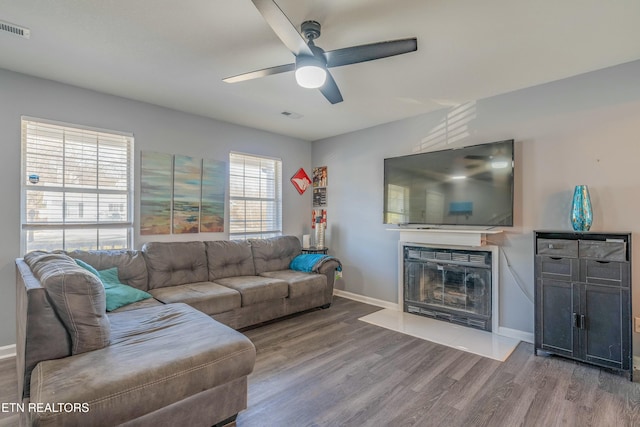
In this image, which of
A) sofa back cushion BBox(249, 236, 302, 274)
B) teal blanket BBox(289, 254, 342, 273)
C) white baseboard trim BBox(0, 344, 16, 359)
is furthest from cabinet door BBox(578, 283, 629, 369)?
white baseboard trim BBox(0, 344, 16, 359)

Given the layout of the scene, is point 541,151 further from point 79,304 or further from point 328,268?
point 79,304

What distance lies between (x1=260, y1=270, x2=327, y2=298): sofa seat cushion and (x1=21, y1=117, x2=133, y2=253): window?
176cm

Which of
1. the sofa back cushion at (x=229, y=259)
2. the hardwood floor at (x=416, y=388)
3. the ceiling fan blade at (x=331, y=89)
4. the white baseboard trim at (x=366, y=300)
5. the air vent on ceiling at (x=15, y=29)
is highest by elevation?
the air vent on ceiling at (x=15, y=29)

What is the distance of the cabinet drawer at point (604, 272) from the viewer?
2.37m

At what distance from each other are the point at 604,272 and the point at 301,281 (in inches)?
110

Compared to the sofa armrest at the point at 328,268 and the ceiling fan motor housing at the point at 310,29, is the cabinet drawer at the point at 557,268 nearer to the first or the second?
the sofa armrest at the point at 328,268

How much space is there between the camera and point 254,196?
4582 millimetres

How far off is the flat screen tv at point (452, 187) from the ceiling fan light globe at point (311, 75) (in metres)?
2.13

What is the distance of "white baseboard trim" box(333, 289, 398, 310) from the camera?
163 inches

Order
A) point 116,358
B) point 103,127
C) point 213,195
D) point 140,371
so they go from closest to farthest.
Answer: point 140,371 → point 116,358 → point 103,127 → point 213,195

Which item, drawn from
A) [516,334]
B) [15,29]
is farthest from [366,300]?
[15,29]

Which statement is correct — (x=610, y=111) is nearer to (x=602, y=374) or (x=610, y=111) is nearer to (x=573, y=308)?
(x=573, y=308)

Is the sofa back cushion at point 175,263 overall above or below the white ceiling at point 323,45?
below

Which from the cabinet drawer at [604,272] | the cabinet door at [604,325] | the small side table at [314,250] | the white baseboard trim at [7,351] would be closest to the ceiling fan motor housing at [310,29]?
the cabinet drawer at [604,272]
